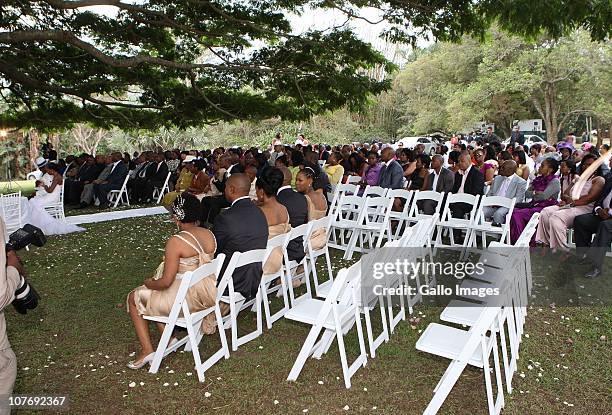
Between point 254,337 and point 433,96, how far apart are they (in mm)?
34768

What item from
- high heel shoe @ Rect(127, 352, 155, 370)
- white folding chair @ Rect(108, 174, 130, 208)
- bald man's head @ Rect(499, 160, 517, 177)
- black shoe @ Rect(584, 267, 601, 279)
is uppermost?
bald man's head @ Rect(499, 160, 517, 177)

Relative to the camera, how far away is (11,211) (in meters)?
7.76

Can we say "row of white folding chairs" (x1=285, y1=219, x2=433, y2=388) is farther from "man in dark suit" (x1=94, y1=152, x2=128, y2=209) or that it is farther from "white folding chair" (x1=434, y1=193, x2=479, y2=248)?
"man in dark suit" (x1=94, y1=152, x2=128, y2=209)

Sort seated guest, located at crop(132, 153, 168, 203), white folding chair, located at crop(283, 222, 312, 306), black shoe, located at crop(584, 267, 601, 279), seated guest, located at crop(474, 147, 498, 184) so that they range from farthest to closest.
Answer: seated guest, located at crop(132, 153, 168, 203), seated guest, located at crop(474, 147, 498, 184), black shoe, located at crop(584, 267, 601, 279), white folding chair, located at crop(283, 222, 312, 306)

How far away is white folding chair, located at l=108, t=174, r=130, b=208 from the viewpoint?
12.1 m

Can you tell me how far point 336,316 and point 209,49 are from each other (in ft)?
29.7

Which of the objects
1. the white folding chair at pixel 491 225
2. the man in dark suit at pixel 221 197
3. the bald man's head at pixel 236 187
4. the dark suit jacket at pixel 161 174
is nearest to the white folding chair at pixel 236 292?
the bald man's head at pixel 236 187

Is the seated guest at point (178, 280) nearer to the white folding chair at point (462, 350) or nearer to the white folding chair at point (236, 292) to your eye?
the white folding chair at point (236, 292)

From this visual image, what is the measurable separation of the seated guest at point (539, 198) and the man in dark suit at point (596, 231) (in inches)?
28.6

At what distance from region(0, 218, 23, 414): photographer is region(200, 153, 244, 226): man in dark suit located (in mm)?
5118

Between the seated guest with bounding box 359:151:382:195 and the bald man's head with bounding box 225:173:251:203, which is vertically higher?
the bald man's head with bounding box 225:173:251:203

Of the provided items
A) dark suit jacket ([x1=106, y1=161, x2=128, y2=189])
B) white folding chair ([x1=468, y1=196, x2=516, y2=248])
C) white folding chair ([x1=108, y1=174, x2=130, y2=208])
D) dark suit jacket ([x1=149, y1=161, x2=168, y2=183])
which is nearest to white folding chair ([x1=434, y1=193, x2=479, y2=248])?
white folding chair ([x1=468, y1=196, x2=516, y2=248])

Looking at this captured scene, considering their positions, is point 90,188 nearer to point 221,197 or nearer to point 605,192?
point 221,197

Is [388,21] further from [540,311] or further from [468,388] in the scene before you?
[468,388]
